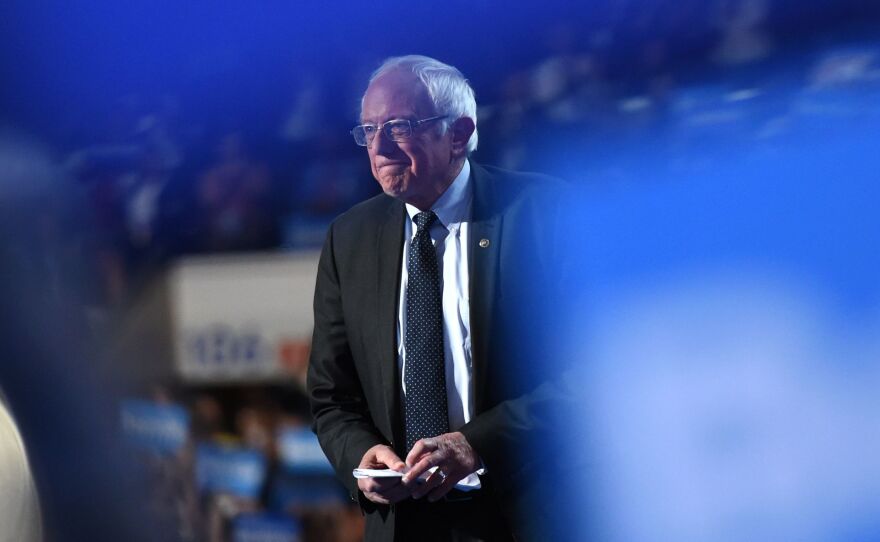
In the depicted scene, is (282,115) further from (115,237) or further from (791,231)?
(791,231)

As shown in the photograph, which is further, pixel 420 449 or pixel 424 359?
pixel 424 359

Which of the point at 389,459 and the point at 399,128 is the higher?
the point at 399,128

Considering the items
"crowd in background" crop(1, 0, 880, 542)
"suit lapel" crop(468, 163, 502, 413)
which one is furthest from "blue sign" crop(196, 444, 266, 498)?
"suit lapel" crop(468, 163, 502, 413)

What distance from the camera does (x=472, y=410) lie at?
2477mm

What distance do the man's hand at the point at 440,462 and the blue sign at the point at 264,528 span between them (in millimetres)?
969

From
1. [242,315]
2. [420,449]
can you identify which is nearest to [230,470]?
[242,315]

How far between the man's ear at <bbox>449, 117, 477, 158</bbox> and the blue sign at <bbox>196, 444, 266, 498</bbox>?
112 cm

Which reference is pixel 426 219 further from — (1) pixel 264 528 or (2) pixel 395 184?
(1) pixel 264 528

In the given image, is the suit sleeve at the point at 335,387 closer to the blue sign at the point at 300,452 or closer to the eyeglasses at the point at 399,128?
the eyeglasses at the point at 399,128

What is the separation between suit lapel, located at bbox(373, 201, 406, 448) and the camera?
8.16 ft

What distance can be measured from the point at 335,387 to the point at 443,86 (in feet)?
2.06

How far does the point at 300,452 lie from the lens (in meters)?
3.23

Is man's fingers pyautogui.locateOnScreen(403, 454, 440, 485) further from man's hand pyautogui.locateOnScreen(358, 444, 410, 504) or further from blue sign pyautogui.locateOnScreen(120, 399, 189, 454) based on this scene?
blue sign pyautogui.locateOnScreen(120, 399, 189, 454)

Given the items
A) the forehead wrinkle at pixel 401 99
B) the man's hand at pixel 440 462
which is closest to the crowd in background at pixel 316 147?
the forehead wrinkle at pixel 401 99
